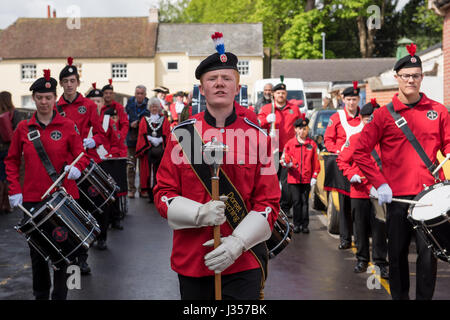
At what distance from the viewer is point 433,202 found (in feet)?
16.2

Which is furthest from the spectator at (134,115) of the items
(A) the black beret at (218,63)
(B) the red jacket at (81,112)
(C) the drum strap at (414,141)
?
(A) the black beret at (218,63)

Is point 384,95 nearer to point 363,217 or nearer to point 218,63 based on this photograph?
point 363,217

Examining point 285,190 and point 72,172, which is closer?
point 72,172

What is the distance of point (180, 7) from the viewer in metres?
76.0

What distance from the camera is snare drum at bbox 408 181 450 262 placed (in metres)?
4.84

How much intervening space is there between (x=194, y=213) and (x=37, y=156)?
2.98m

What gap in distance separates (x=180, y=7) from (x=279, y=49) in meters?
23.4

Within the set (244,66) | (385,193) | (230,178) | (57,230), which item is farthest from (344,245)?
(244,66)

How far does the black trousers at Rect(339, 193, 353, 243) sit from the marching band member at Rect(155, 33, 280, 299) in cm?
488

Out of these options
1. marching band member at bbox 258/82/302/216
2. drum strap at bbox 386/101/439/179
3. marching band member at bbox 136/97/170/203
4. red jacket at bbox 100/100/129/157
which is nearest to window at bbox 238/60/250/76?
marching band member at bbox 136/97/170/203

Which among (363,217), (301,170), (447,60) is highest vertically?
(447,60)

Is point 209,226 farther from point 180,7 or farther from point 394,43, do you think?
point 180,7

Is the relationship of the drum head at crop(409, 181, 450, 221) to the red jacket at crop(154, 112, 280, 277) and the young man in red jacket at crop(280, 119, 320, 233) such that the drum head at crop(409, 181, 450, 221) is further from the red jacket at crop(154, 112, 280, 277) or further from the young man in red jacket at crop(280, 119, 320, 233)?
the young man in red jacket at crop(280, 119, 320, 233)

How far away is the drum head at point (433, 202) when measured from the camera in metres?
4.84
